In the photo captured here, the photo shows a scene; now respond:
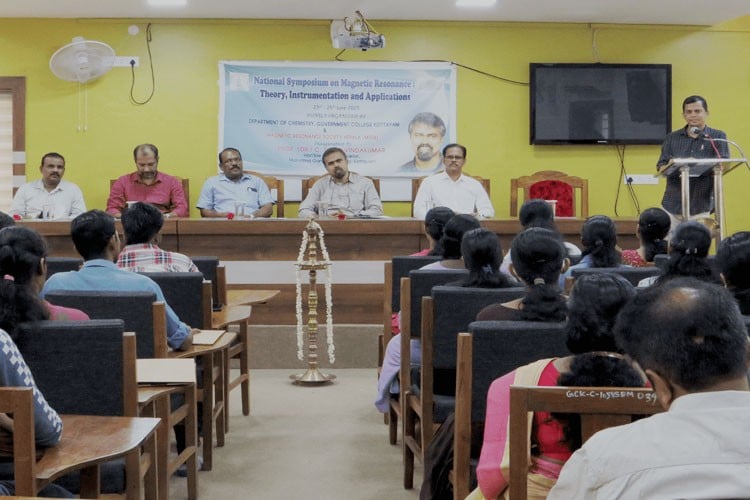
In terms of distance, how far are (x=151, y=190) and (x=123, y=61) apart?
1329mm

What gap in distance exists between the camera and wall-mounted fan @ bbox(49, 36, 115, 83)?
309 inches

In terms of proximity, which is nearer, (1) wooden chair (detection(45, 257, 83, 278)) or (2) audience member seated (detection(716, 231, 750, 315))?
(2) audience member seated (detection(716, 231, 750, 315))

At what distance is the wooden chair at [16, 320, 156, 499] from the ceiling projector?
17.9 feet

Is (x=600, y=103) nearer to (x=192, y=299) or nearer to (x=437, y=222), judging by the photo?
(x=437, y=222)

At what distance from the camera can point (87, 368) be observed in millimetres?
2264

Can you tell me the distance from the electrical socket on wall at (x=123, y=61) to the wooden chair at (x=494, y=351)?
6.56 metres

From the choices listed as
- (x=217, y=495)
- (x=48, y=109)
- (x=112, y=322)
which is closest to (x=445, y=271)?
(x=217, y=495)

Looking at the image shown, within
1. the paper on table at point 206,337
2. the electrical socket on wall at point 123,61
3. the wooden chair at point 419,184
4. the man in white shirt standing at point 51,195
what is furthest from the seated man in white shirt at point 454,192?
the paper on table at point 206,337

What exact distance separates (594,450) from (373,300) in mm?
4698

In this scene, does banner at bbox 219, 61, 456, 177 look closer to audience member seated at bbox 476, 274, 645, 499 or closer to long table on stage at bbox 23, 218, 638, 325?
long table on stage at bbox 23, 218, 638, 325

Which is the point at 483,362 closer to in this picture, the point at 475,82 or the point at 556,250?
the point at 556,250

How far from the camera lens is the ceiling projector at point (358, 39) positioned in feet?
24.2

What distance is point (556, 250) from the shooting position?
8.95 ft

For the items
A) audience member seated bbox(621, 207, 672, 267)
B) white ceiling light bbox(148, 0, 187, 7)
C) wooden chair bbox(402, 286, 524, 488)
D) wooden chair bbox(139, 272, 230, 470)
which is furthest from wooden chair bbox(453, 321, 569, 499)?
white ceiling light bbox(148, 0, 187, 7)
